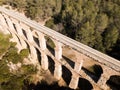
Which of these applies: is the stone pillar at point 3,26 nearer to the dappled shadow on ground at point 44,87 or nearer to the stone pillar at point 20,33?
the stone pillar at point 20,33

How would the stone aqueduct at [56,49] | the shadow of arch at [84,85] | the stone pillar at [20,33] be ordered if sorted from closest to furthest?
1. the stone aqueduct at [56,49]
2. the shadow of arch at [84,85]
3. the stone pillar at [20,33]

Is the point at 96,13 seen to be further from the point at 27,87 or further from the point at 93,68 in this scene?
the point at 27,87

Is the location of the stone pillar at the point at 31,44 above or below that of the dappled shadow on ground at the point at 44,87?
above

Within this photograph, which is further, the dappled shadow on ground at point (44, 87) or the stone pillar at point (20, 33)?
the stone pillar at point (20, 33)

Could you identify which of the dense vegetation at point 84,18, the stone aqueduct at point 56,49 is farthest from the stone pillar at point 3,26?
the dense vegetation at point 84,18

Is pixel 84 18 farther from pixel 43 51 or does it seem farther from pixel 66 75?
pixel 66 75

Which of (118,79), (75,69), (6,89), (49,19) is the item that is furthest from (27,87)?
(49,19)
